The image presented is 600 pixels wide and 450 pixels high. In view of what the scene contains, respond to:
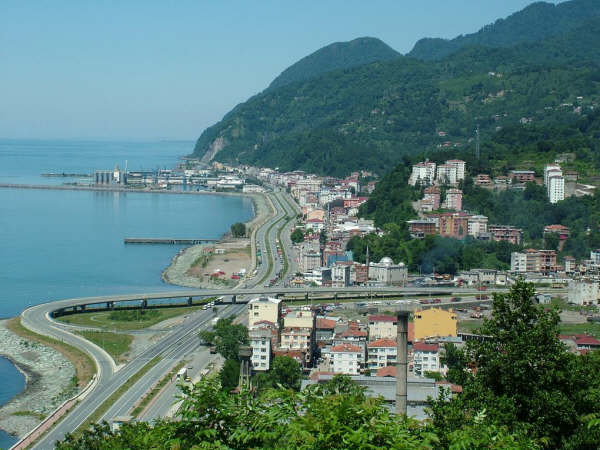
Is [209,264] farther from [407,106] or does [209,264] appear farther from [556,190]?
[407,106]

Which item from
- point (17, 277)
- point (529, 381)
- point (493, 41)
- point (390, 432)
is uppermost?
point (493, 41)

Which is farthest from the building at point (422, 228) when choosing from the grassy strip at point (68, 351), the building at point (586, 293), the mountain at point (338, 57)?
the mountain at point (338, 57)

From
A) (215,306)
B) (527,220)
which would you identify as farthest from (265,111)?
(215,306)

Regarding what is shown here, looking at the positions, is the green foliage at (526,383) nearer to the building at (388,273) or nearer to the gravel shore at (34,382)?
the gravel shore at (34,382)

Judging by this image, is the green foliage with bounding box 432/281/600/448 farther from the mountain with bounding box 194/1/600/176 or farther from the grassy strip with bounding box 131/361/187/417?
the mountain with bounding box 194/1/600/176

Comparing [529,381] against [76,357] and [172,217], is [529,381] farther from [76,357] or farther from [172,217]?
[172,217]

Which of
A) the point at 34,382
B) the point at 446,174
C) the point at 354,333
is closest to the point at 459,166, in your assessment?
the point at 446,174
